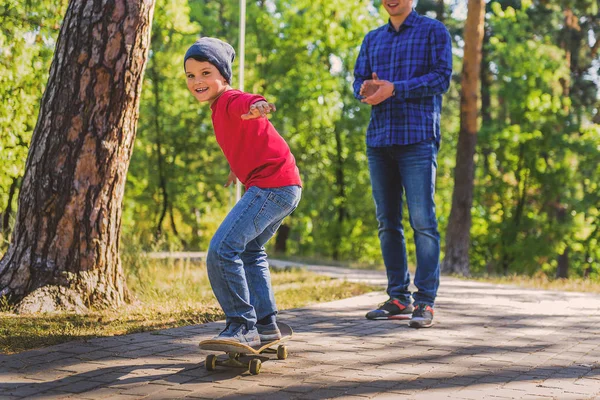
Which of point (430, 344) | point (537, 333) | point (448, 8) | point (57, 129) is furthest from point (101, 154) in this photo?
point (448, 8)

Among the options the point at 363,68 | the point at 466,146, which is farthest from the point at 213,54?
the point at 466,146

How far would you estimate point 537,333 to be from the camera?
559 cm

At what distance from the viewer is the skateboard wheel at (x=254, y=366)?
13.2ft

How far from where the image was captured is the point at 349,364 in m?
4.35

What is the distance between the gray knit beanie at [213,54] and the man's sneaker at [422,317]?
234 cm

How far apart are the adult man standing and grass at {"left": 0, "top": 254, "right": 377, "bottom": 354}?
44.1 inches

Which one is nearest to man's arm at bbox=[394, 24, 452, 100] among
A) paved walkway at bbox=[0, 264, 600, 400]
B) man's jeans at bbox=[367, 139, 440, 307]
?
man's jeans at bbox=[367, 139, 440, 307]

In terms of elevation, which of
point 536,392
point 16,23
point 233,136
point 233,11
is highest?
point 233,11

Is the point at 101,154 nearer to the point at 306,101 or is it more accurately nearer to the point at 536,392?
the point at 536,392

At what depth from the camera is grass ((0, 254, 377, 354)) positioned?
4.96m

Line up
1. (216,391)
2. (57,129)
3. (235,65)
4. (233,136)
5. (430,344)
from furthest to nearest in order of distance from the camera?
(235,65), (57,129), (430,344), (233,136), (216,391)

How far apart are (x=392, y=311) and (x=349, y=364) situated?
190 centimetres

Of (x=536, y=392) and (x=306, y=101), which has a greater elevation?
(x=306, y=101)

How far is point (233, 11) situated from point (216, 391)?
23.1 metres
